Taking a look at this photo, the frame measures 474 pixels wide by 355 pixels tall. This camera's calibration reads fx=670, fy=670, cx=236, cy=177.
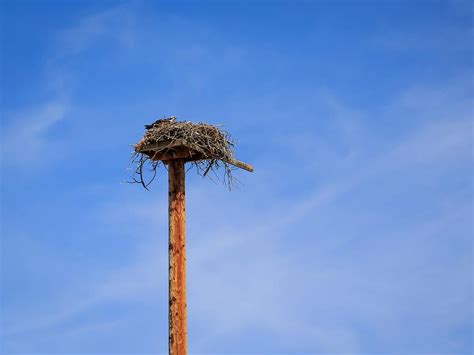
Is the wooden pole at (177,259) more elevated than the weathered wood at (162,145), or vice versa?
the weathered wood at (162,145)

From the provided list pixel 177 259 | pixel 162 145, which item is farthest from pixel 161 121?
pixel 177 259

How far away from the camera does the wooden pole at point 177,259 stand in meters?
8.27

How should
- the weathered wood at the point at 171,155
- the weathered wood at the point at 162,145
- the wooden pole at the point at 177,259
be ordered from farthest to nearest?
the weathered wood at the point at 171,155 → the weathered wood at the point at 162,145 → the wooden pole at the point at 177,259

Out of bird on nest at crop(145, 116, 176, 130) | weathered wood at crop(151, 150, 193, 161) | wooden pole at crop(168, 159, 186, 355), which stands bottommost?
wooden pole at crop(168, 159, 186, 355)

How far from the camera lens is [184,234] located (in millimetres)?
8703

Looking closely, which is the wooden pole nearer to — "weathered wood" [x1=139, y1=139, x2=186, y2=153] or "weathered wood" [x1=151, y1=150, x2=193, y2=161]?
"weathered wood" [x1=151, y1=150, x2=193, y2=161]

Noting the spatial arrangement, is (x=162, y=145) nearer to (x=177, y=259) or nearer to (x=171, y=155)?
(x=171, y=155)

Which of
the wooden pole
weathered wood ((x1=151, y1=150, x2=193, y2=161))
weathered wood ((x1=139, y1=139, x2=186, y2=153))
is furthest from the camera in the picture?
weathered wood ((x1=151, y1=150, x2=193, y2=161))

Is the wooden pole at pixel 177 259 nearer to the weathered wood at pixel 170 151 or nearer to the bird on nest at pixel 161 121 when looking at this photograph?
the weathered wood at pixel 170 151

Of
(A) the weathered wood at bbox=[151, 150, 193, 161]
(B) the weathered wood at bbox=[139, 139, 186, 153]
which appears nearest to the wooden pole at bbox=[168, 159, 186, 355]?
(A) the weathered wood at bbox=[151, 150, 193, 161]

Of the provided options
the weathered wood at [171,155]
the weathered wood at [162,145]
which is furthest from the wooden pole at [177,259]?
the weathered wood at [162,145]

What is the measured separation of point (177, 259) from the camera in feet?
28.1

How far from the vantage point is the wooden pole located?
827 centimetres

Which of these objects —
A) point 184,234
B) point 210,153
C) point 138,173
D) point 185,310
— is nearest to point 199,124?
point 210,153
